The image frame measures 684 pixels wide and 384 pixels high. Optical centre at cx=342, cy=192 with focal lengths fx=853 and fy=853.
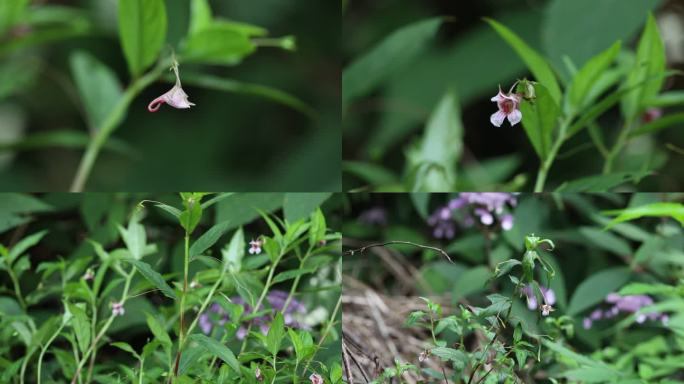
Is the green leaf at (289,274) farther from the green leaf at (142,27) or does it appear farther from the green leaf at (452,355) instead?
the green leaf at (142,27)

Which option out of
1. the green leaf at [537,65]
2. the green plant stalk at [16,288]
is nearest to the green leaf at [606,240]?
the green leaf at [537,65]

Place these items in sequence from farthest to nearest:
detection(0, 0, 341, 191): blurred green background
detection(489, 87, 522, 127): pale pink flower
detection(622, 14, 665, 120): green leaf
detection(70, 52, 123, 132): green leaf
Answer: detection(0, 0, 341, 191): blurred green background
detection(70, 52, 123, 132): green leaf
detection(622, 14, 665, 120): green leaf
detection(489, 87, 522, 127): pale pink flower

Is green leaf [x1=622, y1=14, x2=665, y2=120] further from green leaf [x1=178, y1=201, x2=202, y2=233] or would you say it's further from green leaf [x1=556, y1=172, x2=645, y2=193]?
green leaf [x1=178, y1=201, x2=202, y2=233]

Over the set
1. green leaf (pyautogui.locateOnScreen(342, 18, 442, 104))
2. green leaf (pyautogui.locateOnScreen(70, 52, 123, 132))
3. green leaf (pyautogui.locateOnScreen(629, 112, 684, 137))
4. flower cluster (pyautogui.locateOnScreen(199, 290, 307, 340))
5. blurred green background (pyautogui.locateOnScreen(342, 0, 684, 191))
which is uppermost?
blurred green background (pyautogui.locateOnScreen(342, 0, 684, 191))

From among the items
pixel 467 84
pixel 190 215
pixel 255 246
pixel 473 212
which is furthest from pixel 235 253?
pixel 467 84

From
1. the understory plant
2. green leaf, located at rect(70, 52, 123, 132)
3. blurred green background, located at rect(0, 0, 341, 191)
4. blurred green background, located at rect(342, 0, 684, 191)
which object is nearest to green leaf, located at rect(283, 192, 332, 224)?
the understory plant

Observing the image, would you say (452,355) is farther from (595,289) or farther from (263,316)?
(595,289)

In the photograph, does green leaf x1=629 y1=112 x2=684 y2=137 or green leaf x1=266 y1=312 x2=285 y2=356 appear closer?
green leaf x1=266 y1=312 x2=285 y2=356
